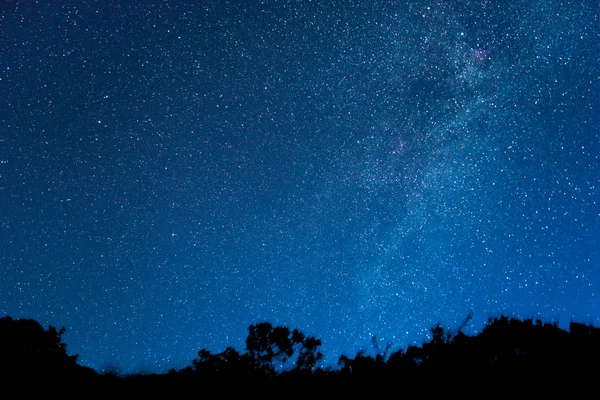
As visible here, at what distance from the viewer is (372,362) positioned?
419 inches

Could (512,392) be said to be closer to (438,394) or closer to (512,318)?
(438,394)

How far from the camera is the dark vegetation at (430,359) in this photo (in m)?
8.70

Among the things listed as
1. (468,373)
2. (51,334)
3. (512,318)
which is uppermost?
(512,318)

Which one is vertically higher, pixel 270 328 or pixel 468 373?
pixel 270 328

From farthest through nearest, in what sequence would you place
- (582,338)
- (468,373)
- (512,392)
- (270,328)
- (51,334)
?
(270,328), (51,334), (582,338), (468,373), (512,392)

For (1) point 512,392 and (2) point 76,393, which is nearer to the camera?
(1) point 512,392

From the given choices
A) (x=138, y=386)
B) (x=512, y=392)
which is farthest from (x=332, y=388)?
(x=138, y=386)

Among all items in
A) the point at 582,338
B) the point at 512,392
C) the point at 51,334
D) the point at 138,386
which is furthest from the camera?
the point at 51,334

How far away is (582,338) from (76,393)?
12609 mm

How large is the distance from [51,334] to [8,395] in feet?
14.2

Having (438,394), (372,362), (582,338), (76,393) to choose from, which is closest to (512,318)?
(582,338)

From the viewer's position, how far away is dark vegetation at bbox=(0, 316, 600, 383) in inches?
343

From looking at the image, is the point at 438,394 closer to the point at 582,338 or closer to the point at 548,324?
the point at 582,338

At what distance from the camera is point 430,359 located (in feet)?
33.3
